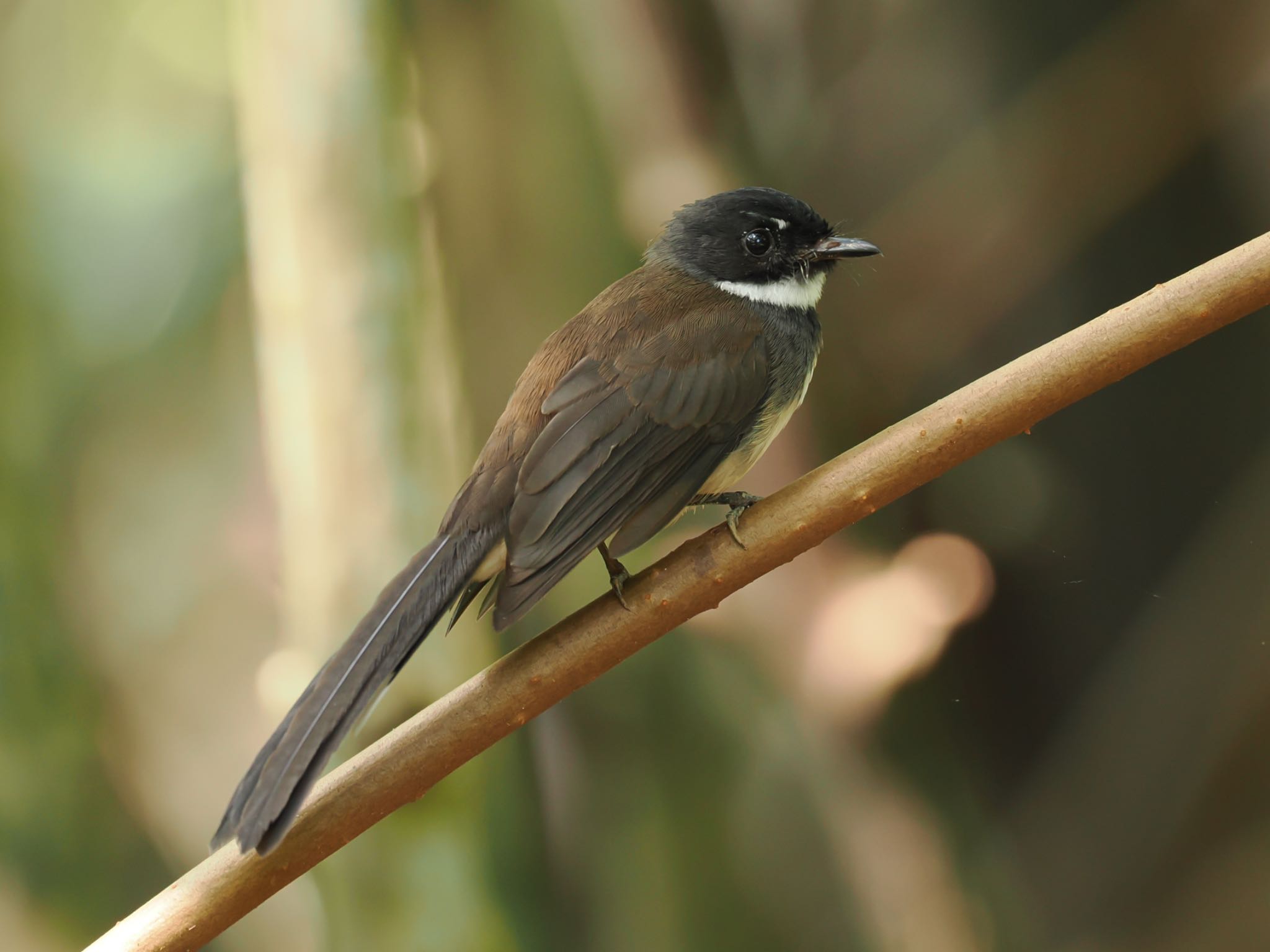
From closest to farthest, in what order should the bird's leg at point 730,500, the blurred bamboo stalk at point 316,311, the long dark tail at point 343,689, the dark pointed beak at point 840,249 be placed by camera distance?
the long dark tail at point 343,689
the bird's leg at point 730,500
the dark pointed beak at point 840,249
the blurred bamboo stalk at point 316,311

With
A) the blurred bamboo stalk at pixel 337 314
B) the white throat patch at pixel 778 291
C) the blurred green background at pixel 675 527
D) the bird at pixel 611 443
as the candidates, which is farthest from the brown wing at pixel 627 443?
the blurred bamboo stalk at pixel 337 314

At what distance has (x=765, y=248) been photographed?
65.7 inches

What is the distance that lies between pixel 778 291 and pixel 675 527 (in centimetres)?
58

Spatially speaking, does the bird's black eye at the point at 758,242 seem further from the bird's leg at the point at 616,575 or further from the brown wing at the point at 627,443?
the bird's leg at the point at 616,575

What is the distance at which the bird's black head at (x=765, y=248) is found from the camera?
1.66 m

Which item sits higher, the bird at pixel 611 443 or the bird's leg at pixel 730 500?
the bird at pixel 611 443

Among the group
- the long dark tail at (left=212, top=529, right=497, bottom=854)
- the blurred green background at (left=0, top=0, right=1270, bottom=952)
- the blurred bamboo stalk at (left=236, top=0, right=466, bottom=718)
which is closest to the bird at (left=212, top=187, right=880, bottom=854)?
the long dark tail at (left=212, top=529, right=497, bottom=854)

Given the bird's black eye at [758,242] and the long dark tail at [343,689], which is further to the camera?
the bird's black eye at [758,242]

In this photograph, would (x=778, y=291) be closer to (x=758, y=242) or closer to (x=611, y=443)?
(x=758, y=242)

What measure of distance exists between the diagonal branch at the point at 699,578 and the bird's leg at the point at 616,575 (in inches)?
0.4

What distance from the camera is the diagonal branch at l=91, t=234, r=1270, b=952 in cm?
115

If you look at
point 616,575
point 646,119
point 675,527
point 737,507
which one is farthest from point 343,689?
point 646,119

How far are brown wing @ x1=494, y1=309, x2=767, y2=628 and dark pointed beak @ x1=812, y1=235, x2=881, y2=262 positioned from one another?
0.76 ft

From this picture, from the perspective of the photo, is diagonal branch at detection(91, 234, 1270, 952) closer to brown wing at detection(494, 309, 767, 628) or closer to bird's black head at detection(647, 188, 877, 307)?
brown wing at detection(494, 309, 767, 628)
